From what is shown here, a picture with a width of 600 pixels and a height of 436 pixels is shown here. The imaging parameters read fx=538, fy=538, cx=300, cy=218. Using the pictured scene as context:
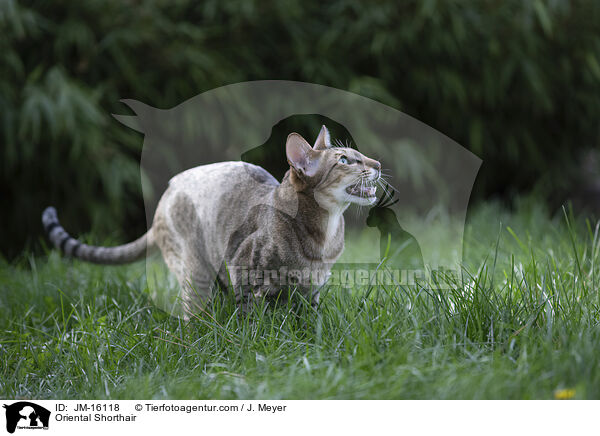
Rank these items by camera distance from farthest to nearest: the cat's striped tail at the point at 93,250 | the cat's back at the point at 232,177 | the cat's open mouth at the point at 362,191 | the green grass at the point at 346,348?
the cat's striped tail at the point at 93,250, the cat's back at the point at 232,177, the cat's open mouth at the point at 362,191, the green grass at the point at 346,348

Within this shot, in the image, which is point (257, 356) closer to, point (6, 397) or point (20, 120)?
point (6, 397)

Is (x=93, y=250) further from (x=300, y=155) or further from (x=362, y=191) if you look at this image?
(x=362, y=191)

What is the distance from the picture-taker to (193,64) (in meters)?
3.05

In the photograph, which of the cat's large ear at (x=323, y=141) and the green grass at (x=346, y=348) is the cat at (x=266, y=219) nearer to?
the cat's large ear at (x=323, y=141)

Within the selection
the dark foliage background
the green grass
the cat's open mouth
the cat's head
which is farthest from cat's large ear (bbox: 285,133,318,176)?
the dark foliage background

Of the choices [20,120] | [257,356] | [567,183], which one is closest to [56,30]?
[20,120]

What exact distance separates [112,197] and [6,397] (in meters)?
1.78

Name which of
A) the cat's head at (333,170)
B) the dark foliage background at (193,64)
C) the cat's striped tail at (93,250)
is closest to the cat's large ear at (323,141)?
the cat's head at (333,170)

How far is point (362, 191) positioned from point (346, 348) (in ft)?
1.39

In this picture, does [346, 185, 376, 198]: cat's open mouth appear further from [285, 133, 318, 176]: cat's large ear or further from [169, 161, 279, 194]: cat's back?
[169, 161, 279, 194]: cat's back

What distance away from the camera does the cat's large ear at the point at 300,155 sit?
4.51 feet
